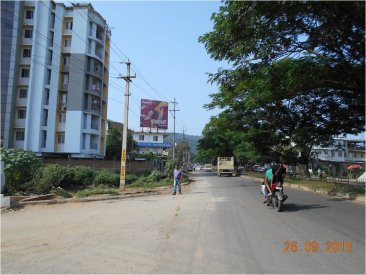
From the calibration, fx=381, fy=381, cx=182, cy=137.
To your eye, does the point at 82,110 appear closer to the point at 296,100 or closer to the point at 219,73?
the point at 296,100

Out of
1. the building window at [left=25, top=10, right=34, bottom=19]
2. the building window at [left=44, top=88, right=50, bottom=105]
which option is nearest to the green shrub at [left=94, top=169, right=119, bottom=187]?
the building window at [left=44, top=88, right=50, bottom=105]

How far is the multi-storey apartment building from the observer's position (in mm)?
49250

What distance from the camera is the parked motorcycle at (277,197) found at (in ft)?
38.7

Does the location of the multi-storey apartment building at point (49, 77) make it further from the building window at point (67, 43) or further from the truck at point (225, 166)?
the truck at point (225, 166)

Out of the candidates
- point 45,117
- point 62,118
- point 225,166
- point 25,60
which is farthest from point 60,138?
point 225,166

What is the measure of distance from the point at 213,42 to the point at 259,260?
22.9ft

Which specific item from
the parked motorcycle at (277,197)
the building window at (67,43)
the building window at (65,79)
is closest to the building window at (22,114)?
the building window at (65,79)

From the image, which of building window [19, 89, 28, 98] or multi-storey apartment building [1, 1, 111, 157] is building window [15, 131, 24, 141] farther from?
building window [19, 89, 28, 98]

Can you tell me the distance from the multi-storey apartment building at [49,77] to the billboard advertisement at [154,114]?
6959 millimetres

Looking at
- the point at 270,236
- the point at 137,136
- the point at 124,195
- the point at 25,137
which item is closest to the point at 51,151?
the point at 25,137

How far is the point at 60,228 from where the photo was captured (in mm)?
9906

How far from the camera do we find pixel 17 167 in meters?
17.5

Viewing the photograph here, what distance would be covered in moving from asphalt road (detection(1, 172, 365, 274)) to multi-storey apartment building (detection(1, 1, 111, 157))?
131 ft

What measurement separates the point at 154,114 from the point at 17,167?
37.6m
